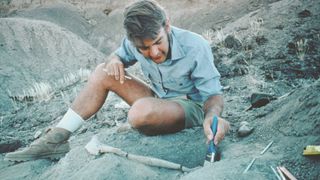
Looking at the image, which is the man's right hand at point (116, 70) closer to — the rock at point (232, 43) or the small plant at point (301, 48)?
the small plant at point (301, 48)

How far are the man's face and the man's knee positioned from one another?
0.36 m

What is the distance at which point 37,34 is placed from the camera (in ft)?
47.2

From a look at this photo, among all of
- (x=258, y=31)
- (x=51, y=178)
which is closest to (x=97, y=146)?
(x=51, y=178)

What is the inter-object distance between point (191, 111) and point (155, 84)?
17.8 inches

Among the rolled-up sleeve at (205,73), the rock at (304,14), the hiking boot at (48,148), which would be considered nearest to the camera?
the rolled-up sleeve at (205,73)

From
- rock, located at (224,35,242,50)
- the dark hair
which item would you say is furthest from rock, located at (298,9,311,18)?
the dark hair

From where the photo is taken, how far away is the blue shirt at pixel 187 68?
3.45 m

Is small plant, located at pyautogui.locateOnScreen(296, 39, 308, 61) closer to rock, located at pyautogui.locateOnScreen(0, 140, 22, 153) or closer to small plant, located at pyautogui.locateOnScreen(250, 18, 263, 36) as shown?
small plant, located at pyautogui.locateOnScreen(250, 18, 263, 36)

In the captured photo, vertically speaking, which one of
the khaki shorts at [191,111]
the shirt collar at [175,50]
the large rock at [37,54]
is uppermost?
the shirt collar at [175,50]

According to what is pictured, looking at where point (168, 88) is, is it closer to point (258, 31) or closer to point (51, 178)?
point (51, 178)

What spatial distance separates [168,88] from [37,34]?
1153cm

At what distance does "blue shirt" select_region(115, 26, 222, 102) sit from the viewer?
3449 mm

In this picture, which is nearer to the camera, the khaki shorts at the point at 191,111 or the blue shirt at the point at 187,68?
the blue shirt at the point at 187,68

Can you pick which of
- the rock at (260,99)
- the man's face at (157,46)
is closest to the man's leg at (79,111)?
the man's face at (157,46)
